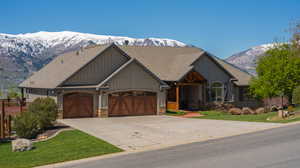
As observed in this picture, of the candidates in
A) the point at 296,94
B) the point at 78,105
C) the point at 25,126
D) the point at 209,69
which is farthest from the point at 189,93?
the point at 25,126

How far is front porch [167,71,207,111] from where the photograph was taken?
35.5 metres

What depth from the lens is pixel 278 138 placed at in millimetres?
16234

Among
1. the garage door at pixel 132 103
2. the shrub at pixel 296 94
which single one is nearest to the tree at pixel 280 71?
the shrub at pixel 296 94

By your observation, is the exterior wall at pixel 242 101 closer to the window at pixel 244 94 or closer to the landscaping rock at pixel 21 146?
the window at pixel 244 94

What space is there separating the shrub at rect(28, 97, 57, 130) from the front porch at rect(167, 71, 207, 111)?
1430 cm

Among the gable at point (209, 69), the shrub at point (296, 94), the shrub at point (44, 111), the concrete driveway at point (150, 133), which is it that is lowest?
the concrete driveway at point (150, 133)

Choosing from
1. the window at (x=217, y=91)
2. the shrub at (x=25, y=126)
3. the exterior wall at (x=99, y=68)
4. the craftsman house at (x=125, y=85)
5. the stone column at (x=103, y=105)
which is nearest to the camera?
the shrub at (x=25, y=126)

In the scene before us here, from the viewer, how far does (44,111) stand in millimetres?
23047

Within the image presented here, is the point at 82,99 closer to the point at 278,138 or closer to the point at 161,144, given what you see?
the point at 161,144

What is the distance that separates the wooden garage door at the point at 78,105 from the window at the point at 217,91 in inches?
566

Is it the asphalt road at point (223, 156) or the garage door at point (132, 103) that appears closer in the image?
the asphalt road at point (223, 156)

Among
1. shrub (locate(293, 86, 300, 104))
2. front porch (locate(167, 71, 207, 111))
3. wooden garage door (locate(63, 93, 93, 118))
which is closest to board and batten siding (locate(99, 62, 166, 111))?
wooden garage door (locate(63, 93, 93, 118))

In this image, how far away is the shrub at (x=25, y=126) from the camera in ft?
67.7

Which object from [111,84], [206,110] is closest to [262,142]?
[111,84]
